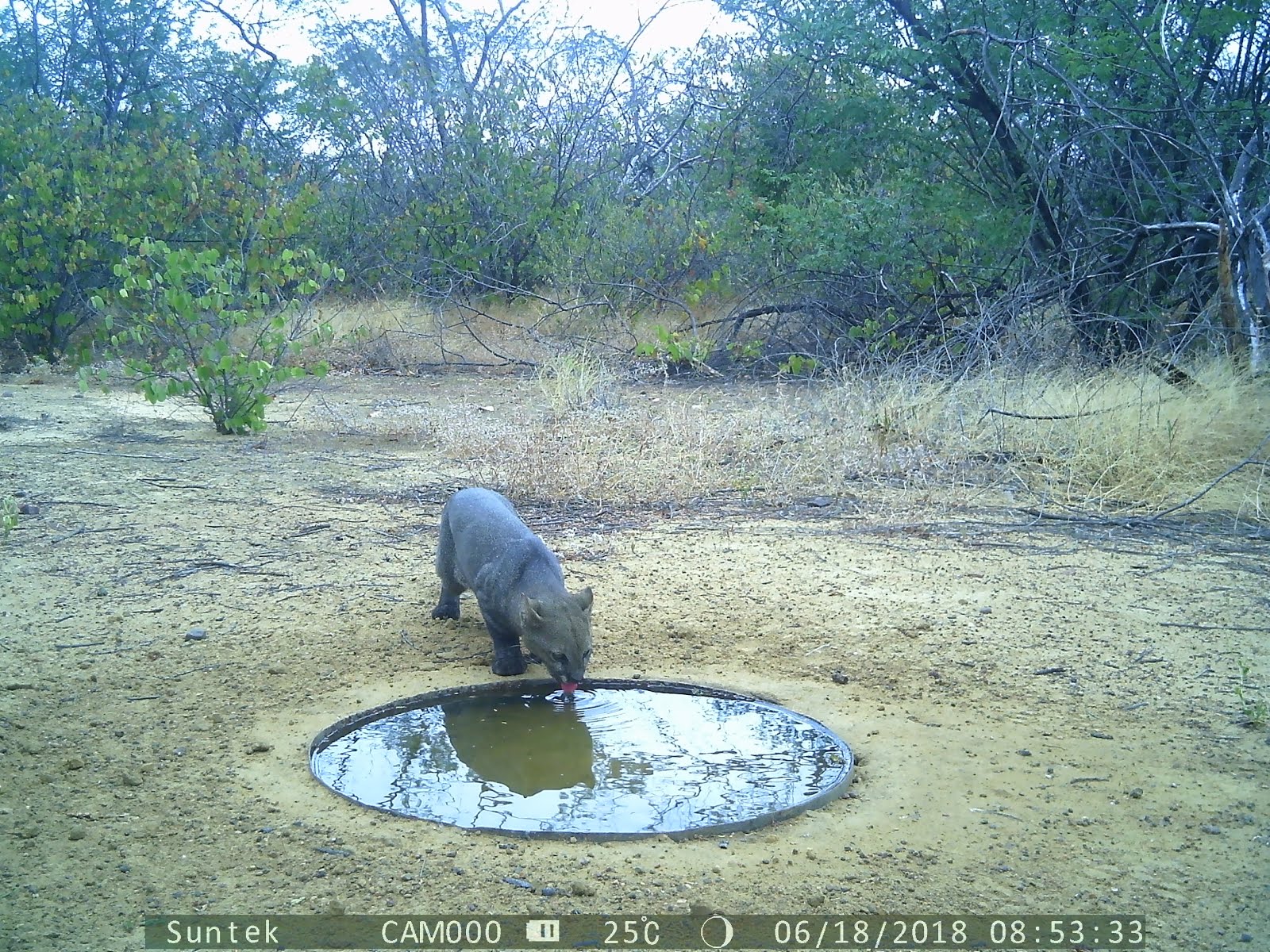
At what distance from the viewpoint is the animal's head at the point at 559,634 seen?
15.8ft

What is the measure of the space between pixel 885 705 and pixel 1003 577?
76.5 inches

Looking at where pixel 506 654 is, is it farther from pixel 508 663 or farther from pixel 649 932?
pixel 649 932

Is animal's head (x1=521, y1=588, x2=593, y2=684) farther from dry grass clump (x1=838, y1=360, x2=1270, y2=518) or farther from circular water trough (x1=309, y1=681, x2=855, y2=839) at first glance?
dry grass clump (x1=838, y1=360, x2=1270, y2=518)

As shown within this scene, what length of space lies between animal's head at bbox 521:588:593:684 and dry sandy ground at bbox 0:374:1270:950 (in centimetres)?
43

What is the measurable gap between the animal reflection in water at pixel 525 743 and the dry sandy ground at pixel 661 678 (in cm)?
42

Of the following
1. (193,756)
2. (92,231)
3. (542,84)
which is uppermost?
(542,84)

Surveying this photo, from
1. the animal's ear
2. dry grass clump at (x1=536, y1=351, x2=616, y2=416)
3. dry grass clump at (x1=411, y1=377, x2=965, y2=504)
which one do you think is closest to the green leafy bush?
dry grass clump at (x1=411, y1=377, x2=965, y2=504)

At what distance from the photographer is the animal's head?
4824mm

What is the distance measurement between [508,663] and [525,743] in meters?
0.73

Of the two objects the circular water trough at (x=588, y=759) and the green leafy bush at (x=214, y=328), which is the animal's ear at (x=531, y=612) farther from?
the green leafy bush at (x=214, y=328)

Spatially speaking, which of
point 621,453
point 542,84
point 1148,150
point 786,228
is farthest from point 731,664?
point 542,84

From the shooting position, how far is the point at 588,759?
14.2ft

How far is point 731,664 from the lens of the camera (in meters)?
5.30

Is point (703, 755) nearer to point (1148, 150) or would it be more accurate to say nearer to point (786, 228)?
point (1148, 150)
